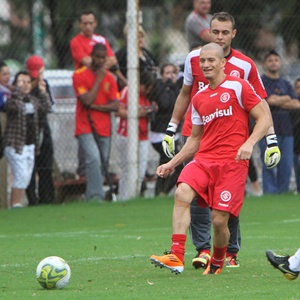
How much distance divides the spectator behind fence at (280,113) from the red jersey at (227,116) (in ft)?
27.3

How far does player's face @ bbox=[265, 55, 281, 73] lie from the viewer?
55.0 feet

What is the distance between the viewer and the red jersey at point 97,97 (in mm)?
16172

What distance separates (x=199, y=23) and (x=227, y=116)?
802 cm

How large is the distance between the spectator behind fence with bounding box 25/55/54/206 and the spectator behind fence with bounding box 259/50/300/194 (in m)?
3.53

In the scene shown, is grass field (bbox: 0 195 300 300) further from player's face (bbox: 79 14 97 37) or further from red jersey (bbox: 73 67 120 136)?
player's face (bbox: 79 14 97 37)

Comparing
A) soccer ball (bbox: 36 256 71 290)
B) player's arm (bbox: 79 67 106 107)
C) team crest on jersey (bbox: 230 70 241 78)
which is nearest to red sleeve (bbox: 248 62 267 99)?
team crest on jersey (bbox: 230 70 241 78)

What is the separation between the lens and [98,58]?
15891 mm

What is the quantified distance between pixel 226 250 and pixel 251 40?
39.8 ft

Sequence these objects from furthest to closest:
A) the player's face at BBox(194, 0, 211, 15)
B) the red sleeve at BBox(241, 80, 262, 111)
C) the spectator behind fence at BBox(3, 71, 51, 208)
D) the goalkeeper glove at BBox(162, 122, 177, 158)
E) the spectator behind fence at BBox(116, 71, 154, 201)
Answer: the spectator behind fence at BBox(116, 71, 154, 201) → the player's face at BBox(194, 0, 211, 15) → the spectator behind fence at BBox(3, 71, 51, 208) → the goalkeeper glove at BBox(162, 122, 177, 158) → the red sleeve at BBox(241, 80, 262, 111)

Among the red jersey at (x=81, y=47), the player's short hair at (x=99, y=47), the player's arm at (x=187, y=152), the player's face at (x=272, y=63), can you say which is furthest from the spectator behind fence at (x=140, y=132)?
the player's arm at (x=187, y=152)

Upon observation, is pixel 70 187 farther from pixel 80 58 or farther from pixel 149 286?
pixel 149 286

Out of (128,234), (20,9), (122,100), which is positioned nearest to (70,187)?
(122,100)

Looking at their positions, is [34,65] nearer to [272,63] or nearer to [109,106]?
[109,106]

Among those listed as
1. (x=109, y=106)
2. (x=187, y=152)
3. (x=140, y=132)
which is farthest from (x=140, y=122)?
(x=187, y=152)
